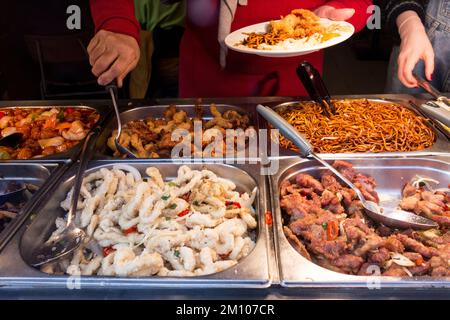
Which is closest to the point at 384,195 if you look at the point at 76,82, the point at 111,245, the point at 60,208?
the point at 111,245

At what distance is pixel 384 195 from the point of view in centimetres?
226

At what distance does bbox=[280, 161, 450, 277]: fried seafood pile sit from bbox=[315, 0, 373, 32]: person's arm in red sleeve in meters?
1.28

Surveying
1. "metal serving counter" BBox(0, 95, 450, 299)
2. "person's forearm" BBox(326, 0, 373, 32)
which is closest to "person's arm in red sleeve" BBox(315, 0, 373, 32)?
"person's forearm" BBox(326, 0, 373, 32)

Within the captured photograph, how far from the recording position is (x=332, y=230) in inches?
68.7

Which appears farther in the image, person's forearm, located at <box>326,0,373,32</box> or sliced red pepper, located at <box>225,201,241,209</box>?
person's forearm, located at <box>326,0,373,32</box>

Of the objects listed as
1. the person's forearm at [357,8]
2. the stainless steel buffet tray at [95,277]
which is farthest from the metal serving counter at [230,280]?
the person's forearm at [357,8]

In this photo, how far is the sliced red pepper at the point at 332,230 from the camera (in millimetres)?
1722

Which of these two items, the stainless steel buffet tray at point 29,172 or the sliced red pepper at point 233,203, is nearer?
the sliced red pepper at point 233,203

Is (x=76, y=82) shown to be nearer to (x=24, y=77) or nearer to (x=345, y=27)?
(x=24, y=77)

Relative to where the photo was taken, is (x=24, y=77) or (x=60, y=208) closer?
(x=60, y=208)

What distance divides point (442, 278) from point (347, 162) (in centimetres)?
88

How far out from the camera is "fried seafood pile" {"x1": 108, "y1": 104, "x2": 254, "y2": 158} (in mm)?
2400

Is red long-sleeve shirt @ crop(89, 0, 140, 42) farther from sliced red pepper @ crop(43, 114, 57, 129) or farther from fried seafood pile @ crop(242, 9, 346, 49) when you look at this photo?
fried seafood pile @ crop(242, 9, 346, 49)

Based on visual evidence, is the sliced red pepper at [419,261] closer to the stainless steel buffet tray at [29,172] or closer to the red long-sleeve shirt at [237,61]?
the stainless steel buffet tray at [29,172]
